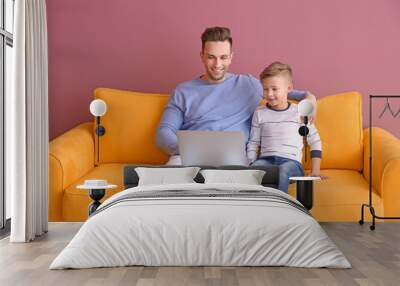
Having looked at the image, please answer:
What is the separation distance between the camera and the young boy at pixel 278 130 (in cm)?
543

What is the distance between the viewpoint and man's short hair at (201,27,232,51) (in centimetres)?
572

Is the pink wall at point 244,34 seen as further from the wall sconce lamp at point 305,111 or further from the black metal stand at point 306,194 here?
the black metal stand at point 306,194

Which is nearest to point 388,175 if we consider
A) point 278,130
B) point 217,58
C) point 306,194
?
point 306,194

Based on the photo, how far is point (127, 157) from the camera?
5.76m

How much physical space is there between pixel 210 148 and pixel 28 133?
141 centimetres

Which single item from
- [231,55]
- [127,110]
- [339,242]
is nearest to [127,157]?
[127,110]

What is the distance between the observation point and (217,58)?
5703mm

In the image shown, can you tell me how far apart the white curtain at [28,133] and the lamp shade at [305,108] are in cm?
200

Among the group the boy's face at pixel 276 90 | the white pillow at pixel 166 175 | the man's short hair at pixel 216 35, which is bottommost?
the white pillow at pixel 166 175

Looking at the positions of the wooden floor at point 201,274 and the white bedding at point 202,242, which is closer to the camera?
the wooden floor at point 201,274

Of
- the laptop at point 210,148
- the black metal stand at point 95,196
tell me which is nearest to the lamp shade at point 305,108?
the laptop at point 210,148

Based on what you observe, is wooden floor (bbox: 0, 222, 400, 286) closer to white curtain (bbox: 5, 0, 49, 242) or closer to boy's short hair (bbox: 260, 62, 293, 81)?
white curtain (bbox: 5, 0, 49, 242)

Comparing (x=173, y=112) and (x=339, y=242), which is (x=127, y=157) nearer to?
(x=173, y=112)

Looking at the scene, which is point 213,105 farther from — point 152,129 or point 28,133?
point 28,133
